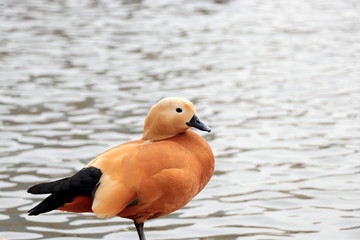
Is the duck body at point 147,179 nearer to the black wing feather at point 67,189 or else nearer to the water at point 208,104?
the black wing feather at point 67,189

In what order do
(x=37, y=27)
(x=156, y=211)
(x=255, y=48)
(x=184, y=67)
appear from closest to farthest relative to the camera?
(x=156, y=211), (x=184, y=67), (x=255, y=48), (x=37, y=27)

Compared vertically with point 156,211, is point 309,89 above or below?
below

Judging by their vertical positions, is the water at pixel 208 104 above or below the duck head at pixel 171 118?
below

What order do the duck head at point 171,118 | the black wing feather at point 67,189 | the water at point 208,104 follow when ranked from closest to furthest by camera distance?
the black wing feather at point 67,189, the duck head at point 171,118, the water at point 208,104

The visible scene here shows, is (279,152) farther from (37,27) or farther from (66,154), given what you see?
(37,27)

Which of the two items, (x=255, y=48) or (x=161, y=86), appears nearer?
(x=161, y=86)

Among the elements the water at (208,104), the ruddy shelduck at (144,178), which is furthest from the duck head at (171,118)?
the water at (208,104)

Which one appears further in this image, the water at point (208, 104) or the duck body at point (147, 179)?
the water at point (208, 104)

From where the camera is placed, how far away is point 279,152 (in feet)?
29.9

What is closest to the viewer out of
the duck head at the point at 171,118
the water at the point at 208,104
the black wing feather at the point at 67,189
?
the black wing feather at the point at 67,189

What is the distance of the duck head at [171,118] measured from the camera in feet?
16.8

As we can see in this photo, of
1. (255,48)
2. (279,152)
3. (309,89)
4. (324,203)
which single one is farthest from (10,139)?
(255,48)

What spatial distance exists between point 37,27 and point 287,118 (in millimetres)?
8120

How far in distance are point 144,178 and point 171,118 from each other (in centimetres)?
42
